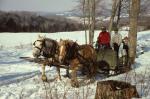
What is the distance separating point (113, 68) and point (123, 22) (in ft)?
87.8

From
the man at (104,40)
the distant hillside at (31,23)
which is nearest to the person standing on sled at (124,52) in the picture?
the man at (104,40)

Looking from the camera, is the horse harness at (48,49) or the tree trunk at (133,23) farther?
the tree trunk at (133,23)

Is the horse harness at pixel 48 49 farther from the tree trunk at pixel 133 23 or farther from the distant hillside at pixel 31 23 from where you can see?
the distant hillside at pixel 31 23

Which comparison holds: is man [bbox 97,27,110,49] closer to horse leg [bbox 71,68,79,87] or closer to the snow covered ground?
the snow covered ground

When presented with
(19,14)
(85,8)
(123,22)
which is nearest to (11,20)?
(19,14)

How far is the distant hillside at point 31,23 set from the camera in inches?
2254

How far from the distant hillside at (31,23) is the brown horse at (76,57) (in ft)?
140

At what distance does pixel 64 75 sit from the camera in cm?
1533

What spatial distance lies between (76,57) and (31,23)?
47.7m

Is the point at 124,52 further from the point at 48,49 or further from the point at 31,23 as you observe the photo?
the point at 31,23

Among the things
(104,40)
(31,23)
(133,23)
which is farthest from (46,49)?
(31,23)

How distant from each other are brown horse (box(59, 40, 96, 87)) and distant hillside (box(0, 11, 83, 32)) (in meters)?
42.6

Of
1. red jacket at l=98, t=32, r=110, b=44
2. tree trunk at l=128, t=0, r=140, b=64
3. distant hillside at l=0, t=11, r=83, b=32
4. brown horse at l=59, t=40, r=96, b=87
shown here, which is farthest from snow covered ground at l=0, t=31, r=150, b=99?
distant hillside at l=0, t=11, r=83, b=32

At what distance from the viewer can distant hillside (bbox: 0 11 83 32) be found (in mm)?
57250
